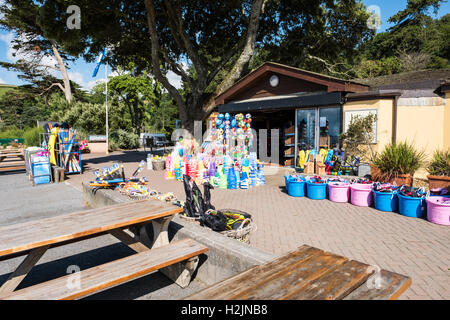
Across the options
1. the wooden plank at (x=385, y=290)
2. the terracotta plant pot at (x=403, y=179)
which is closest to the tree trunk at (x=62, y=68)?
the terracotta plant pot at (x=403, y=179)

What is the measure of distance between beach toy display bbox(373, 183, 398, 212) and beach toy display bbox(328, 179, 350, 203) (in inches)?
26.6

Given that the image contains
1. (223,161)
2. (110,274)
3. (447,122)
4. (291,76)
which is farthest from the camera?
(291,76)

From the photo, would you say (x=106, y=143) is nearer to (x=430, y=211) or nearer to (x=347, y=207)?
(x=347, y=207)

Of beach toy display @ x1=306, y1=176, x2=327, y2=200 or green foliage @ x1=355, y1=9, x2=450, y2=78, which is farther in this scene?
green foliage @ x1=355, y1=9, x2=450, y2=78

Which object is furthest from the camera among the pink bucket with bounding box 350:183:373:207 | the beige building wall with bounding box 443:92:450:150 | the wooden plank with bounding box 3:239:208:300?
the beige building wall with bounding box 443:92:450:150

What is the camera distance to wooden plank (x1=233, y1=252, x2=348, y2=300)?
1911 mm

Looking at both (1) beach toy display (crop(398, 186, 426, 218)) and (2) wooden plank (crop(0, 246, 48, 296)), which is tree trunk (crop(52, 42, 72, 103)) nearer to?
(2) wooden plank (crop(0, 246, 48, 296))

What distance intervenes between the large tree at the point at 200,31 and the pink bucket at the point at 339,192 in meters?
9.14

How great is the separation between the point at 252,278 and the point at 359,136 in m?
8.55

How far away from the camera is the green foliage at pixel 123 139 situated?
26.3 m

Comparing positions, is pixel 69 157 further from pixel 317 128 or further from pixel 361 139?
pixel 361 139

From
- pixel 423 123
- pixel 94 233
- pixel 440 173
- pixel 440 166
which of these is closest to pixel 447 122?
pixel 423 123

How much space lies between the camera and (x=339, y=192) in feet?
22.6

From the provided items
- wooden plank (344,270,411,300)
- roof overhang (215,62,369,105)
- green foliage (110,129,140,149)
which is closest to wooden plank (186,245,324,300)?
wooden plank (344,270,411,300)
